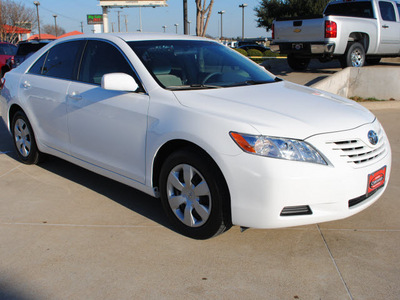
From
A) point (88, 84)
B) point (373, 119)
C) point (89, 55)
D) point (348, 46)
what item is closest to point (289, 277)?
point (373, 119)

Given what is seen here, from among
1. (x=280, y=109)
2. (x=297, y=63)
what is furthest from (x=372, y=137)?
(x=297, y=63)

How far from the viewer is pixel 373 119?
12.2 feet

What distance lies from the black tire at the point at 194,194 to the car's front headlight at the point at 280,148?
32cm

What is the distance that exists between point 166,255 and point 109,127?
4.42 feet

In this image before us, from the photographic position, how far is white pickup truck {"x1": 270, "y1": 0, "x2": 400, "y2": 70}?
34.3ft

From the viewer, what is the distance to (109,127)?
3932mm

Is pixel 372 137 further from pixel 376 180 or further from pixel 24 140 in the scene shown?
pixel 24 140

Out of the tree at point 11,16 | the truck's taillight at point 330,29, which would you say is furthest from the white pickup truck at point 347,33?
the tree at point 11,16

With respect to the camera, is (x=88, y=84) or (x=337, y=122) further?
(x=88, y=84)

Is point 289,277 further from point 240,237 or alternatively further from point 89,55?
point 89,55

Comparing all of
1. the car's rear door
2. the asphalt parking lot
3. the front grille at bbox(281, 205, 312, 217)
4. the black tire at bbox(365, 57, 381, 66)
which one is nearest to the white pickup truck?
the black tire at bbox(365, 57, 381, 66)

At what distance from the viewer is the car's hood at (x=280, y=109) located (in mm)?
3068

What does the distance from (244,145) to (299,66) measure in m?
10.5

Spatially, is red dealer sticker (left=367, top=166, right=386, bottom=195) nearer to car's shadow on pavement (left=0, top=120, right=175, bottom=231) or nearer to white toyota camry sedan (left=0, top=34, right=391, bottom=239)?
white toyota camry sedan (left=0, top=34, right=391, bottom=239)
